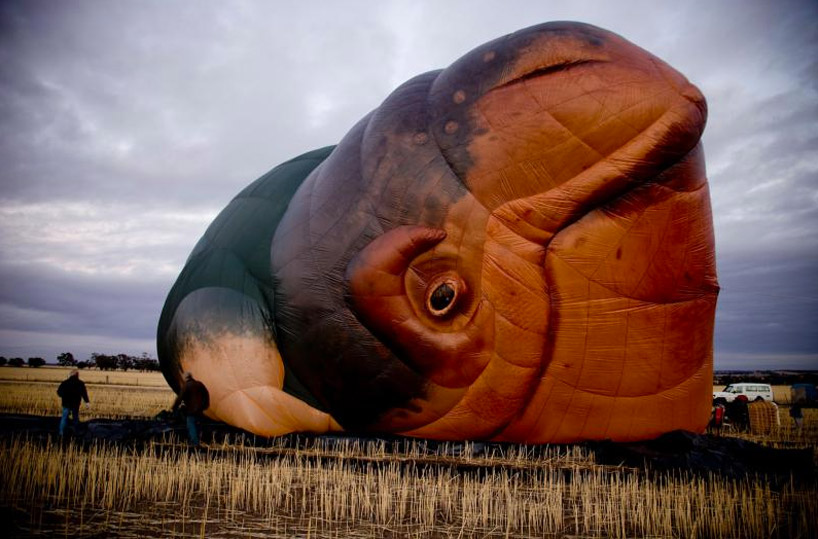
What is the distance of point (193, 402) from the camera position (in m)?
10.1

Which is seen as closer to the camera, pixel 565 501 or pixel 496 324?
pixel 565 501

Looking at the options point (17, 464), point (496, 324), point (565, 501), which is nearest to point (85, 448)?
point (17, 464)

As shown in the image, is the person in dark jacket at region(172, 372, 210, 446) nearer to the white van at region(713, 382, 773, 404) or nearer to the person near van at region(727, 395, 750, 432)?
the person near van at region(727, 395, 750, 432)

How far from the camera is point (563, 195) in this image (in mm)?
8125

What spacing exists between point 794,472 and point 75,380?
1153 cm

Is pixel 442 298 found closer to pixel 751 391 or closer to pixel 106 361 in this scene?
pixel 751 391

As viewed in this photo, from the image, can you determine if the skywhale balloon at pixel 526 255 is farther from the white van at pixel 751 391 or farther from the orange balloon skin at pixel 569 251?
the white van at pixel 751 391

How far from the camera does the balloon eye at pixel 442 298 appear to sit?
8.34 meters

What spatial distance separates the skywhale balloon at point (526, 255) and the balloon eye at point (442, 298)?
0.02m

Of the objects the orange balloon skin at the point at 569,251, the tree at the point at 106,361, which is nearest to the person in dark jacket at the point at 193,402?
the orange balloon skin at the point at 569,251

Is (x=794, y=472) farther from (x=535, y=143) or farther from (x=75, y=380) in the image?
(x=75, y=380)

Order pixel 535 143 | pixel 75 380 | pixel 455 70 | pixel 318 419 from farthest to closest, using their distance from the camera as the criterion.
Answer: pixel 75 380
pixel 318 419
pixel 455 70
pixel 535 143

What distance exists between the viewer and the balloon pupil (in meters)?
8.34

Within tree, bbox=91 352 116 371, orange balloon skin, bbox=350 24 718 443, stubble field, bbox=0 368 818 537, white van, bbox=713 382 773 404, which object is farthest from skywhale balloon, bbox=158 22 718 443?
tree, bbox=91 352 116 371
